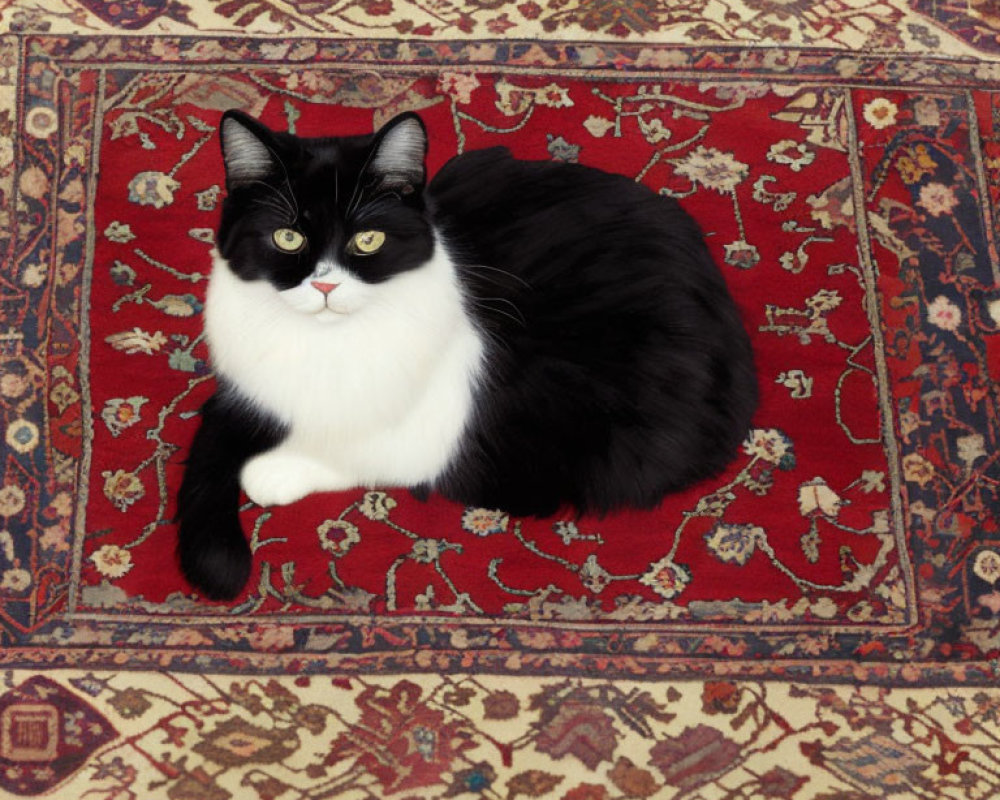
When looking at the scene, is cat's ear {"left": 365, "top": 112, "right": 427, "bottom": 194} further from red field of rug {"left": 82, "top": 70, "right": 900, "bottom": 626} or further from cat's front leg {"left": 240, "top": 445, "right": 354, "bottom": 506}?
red field of rug {"left": 82, "top": 70, "right": 900, "bottom": 626}

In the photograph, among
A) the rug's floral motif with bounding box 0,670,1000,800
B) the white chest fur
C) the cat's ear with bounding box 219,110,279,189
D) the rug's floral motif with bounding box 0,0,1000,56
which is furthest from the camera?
the rug's floral motif with bounding box 0,0,1000,56

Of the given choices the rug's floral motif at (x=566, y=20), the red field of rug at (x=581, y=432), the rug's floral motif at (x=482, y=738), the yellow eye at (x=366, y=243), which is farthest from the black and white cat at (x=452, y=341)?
the rug's floral motif at (x=566, y=20)

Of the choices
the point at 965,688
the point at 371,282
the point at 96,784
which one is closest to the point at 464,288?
the point at 371,282

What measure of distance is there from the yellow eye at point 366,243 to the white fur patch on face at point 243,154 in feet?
0.45

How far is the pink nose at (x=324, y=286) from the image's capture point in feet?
4.17

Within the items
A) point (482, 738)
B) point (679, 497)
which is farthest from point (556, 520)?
point (482, 738)

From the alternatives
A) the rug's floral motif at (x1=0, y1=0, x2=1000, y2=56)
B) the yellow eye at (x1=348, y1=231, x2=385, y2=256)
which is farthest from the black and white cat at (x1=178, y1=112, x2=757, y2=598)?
the rug's floral motif at (x1=0, y1=0, x2=1000, y2=56)

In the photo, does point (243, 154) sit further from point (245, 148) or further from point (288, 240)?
point (288, 240)

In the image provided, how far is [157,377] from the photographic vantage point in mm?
1822

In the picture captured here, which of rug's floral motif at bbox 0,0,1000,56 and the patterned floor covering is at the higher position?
rug's floral motif at bbox 0,0,1000,56

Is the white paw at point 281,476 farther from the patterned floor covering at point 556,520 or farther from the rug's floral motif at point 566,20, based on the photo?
the rug's floral motif at point 566,20

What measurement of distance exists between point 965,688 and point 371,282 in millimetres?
1186

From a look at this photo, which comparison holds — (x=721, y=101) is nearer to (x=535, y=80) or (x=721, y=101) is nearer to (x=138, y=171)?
(x=535, y=80)

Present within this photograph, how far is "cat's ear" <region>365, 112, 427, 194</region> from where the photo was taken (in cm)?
122
